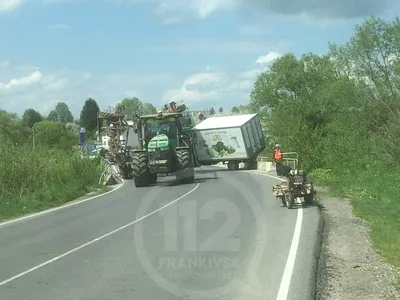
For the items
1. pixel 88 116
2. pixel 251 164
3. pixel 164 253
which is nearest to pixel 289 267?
pixel 164 253

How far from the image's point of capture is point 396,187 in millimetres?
20453

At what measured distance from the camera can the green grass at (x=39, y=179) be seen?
22422 mm

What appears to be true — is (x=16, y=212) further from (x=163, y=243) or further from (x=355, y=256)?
(x=355, y=256)

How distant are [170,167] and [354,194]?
36.6 ft

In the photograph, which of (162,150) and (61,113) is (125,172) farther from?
(61,113)

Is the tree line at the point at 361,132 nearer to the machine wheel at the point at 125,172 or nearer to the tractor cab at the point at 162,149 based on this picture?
the tractor cab at the point at 162,149

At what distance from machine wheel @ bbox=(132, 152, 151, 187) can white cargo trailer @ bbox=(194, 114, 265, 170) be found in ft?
53.3

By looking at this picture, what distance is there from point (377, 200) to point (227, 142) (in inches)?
1084

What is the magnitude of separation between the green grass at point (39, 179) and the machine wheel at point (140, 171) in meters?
1.84

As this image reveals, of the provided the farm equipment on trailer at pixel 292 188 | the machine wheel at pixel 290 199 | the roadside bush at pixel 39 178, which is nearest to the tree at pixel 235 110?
the roadside bush at pixel 39 178

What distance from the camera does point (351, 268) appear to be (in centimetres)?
984

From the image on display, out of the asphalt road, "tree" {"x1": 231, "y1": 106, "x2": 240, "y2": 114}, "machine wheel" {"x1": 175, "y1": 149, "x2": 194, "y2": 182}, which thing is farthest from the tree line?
"tree" {"x1": 231, "y1": 106, "x2": 240, "y2": 114}

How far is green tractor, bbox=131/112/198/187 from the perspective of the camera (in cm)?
3034

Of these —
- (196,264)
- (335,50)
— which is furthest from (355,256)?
(335,50)
